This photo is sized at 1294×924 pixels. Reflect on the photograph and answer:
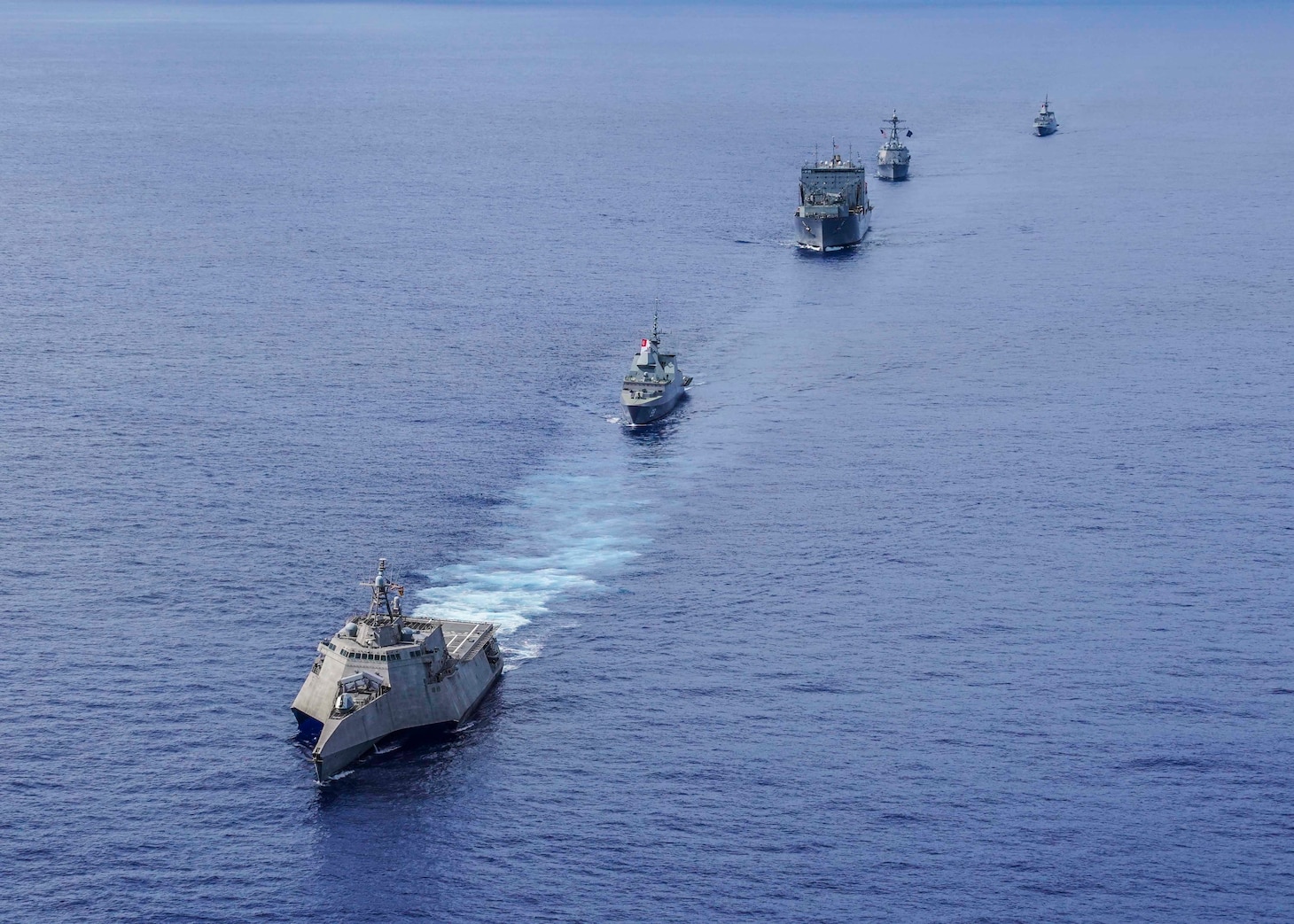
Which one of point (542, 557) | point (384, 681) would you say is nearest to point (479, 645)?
point (384, 681)

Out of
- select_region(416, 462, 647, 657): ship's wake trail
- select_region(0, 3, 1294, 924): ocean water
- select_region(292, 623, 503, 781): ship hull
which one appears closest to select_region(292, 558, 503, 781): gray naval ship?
select_region(292, 623, 503, 781): ship hull

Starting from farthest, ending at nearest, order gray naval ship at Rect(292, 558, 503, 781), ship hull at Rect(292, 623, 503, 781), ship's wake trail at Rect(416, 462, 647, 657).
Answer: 1. ship's wake trail at Rect(416, 462, 647, 657)
2. gray naval ship at Rect(292, 558, 503, 781)
3. ship hull at Rect(292, 623, 503, 781)

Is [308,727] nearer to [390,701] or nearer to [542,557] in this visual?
[390,701]

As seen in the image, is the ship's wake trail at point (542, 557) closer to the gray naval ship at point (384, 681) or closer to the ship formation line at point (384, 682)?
the ship formation line at point (384, 682)

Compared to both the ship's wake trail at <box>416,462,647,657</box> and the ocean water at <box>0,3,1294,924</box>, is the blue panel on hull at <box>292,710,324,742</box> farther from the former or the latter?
the ship's wake trail at <box>416,462,647,657</box>

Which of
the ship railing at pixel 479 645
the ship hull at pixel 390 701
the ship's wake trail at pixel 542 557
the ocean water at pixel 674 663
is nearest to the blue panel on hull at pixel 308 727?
the ship hull at pixel 390 701
